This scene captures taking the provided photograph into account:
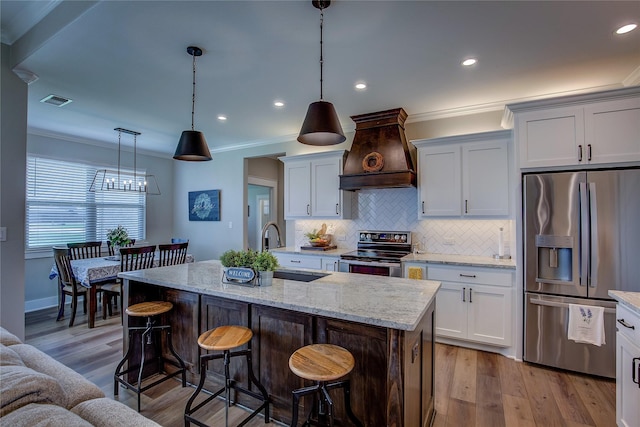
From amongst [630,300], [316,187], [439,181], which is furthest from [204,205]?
[630,300]

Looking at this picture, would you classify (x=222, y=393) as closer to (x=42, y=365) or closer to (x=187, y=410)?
(x=187, y=410)

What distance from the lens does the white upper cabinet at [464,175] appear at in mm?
3334

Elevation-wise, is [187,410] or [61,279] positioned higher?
[61,279]

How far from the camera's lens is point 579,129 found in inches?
108

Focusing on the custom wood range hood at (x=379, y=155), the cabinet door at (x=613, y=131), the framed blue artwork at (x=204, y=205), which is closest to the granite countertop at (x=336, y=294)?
the custom wood range hood at (x=379, y=155)

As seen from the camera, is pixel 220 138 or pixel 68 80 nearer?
pixel 68 80

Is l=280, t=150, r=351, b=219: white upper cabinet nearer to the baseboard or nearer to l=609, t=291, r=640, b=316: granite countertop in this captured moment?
l=609, t=291, r=640, b=316: granite countertop

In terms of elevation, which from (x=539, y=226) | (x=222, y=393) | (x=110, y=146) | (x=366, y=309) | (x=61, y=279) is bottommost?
(x=222, y=393)

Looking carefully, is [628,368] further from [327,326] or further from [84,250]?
[84,250]

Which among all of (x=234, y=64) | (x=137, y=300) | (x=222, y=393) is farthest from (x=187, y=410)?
(x=234, y=64)

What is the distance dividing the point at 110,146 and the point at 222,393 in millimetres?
5188

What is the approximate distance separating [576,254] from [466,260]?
961 millimetres

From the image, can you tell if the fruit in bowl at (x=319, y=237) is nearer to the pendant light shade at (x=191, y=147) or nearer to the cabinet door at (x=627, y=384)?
the pendant light shade at (x=191, y=147)

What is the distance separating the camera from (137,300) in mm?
2609
